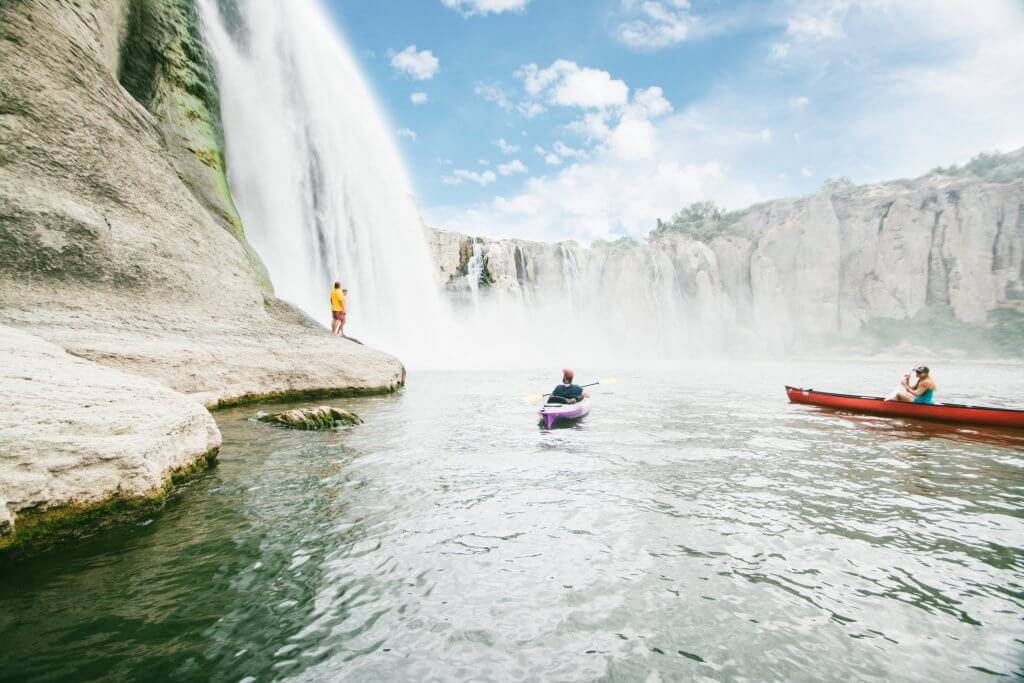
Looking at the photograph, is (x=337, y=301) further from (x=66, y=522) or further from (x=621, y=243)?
(x=621, y=243)

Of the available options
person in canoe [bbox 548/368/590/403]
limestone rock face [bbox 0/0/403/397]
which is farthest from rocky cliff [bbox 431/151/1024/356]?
person in canoe [bbox 548/368/590/403]

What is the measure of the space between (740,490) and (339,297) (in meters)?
12.4

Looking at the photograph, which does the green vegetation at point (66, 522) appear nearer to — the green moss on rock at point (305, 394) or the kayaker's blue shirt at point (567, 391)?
the green moss on rock at point (305, 394)

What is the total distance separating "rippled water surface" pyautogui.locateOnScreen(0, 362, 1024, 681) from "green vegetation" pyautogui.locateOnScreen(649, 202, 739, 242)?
56.6m

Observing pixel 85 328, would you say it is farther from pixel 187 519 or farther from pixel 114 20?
pixel 114 20

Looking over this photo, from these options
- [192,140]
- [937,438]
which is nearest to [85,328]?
[192,140]

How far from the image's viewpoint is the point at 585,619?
3020mm

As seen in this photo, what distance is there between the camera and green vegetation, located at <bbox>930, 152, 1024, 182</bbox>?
46.9 meters

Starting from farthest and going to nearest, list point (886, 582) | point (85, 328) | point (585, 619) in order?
point (85, 328) < point (886, 582) < point (585, 619)

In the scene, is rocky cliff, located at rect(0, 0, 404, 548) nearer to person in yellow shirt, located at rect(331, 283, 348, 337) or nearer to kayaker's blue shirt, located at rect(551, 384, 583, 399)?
person in yellow shirt, located at rect(331, 283, 348, 337)

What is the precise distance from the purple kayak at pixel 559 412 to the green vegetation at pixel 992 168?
210 feet

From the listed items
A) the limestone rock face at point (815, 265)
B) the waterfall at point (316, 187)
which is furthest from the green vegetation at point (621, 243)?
the waterfall at point (316, 187)

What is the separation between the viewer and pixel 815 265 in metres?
48.8

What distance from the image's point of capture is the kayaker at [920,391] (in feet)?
33.8
